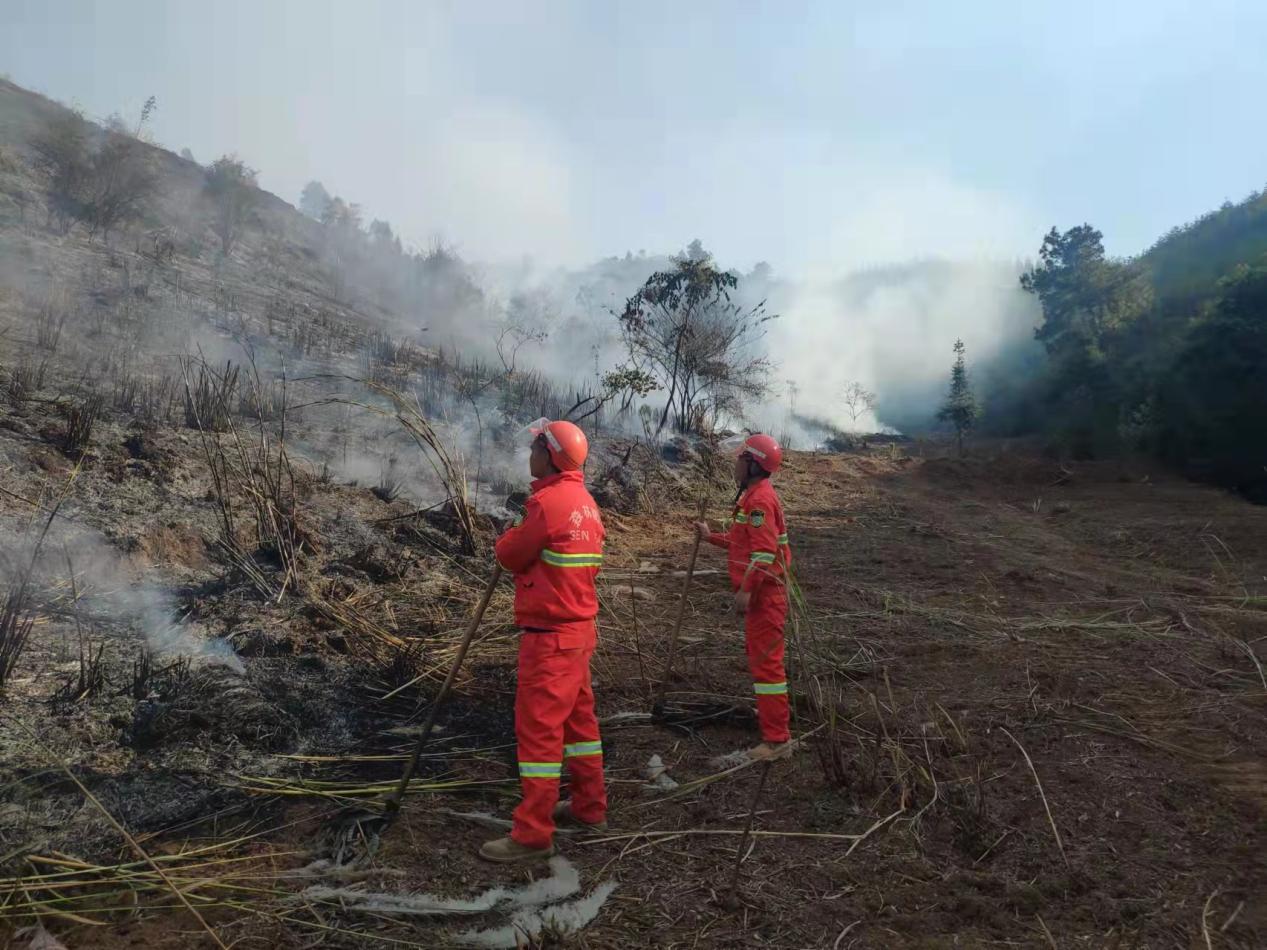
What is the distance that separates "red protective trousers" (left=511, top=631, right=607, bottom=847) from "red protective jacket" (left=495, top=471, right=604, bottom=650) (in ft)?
0.22

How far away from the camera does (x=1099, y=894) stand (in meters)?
3.01

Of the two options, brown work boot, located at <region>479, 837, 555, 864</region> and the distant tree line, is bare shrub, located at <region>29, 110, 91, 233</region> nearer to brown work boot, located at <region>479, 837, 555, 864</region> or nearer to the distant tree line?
brown work boot, located at <region>479, 837, 555, 864</region>

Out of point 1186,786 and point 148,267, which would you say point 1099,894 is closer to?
point 1186,786

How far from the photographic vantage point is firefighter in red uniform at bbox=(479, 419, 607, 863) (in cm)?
322

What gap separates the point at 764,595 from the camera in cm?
451

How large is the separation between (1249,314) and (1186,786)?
16.3 meters

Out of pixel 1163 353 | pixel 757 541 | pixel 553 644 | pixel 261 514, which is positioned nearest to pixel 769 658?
pixel 757 541

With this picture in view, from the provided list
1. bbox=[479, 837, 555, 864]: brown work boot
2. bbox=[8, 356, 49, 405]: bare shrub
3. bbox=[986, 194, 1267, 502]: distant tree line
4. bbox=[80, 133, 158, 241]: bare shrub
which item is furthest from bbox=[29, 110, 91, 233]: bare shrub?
bbox=[986, 194, 1267, 502]: distant tree line

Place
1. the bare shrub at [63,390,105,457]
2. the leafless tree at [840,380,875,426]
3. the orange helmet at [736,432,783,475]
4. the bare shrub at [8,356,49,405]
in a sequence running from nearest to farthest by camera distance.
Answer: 1. the orange helmet at [736,432,783,475]
2. the bare shrub at [63,390,105,457]
3. the bare shrub at [8,356,49,405]
4. the leafless tree at [840,380,875,426]

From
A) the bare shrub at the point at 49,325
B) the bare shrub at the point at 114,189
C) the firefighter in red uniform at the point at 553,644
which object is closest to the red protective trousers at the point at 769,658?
the firefighter in red uniform at the point at 553,644

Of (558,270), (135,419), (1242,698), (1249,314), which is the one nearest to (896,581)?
(1242,698)

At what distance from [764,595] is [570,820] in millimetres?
1636

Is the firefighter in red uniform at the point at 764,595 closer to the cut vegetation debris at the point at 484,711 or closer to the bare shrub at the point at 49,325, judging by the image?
the cut vegetation debris at the point at 484,711

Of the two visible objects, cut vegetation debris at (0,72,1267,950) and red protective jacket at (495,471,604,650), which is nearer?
cut vegetation debris at (0,72,1267,950)
